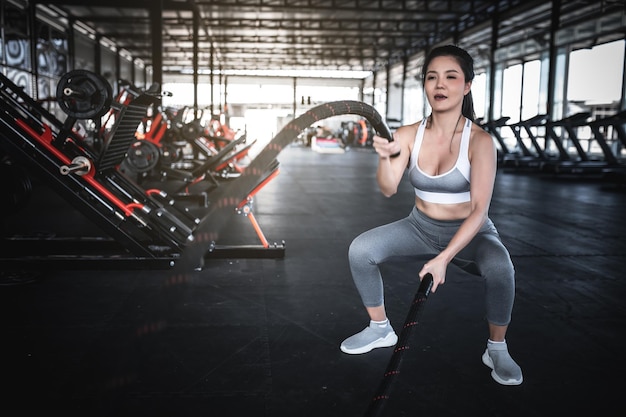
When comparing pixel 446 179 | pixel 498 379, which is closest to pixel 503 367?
pixel 498 379

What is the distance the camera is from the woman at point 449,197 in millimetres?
1710

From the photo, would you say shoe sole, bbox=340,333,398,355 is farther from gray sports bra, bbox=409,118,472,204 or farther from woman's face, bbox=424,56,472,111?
woman's face, bbox=424,56,472,111

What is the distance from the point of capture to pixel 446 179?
1798 mm

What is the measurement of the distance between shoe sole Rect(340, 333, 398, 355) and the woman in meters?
0.16

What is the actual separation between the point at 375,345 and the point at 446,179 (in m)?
0.72

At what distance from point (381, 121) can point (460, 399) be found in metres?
0.93

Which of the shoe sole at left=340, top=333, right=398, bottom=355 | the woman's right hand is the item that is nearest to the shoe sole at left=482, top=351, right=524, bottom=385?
the shoe sole at left=340, top=333, right=398, bottom=355

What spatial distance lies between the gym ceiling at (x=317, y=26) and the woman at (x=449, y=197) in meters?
7.43

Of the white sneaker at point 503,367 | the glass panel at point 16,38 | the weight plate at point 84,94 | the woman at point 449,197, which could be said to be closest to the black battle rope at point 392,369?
the woman at point 449,197

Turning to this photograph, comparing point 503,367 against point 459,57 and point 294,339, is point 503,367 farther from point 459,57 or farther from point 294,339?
point 459,57

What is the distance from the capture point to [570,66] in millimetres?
12703

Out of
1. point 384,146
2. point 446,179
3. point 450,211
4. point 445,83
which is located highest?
point 445,83

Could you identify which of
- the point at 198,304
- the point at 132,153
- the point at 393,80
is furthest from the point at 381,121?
the point at 393,80

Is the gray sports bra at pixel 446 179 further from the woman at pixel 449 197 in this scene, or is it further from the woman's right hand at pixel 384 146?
the woman's right hand at pixel 384 146
